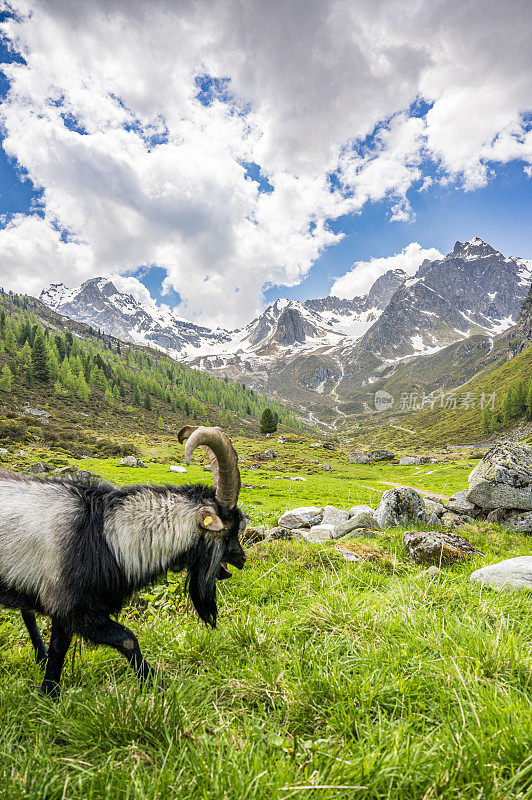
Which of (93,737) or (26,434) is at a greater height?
(93,737)

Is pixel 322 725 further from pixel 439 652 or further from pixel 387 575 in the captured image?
pixel 387 575

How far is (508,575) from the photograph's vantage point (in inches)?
195

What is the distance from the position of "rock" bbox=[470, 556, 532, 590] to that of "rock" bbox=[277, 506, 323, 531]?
9.24 m

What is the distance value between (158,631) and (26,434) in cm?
5669

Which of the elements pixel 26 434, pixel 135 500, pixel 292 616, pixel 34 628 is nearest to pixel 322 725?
pixel 292 616

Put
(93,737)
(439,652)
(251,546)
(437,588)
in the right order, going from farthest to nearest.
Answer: (251,546)
(437,588)
(439,652)
(93,737)

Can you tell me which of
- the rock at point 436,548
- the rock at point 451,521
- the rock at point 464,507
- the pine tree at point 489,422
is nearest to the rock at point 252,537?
the rock at point 436,548

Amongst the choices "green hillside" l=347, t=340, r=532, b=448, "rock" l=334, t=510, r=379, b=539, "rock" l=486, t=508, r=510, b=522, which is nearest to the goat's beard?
"rock" l=334, t=510, r=379, b=539

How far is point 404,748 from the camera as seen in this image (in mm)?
2045

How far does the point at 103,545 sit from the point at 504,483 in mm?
14115

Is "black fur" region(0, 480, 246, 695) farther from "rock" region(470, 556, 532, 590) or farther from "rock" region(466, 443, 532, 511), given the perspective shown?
"rock" region(466, 443, 532, 511)

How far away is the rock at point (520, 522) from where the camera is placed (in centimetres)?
1146

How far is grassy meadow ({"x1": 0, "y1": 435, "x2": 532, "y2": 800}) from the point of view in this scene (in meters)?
1.89

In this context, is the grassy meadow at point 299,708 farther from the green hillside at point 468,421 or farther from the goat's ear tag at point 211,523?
the green hillside at point 468,421
